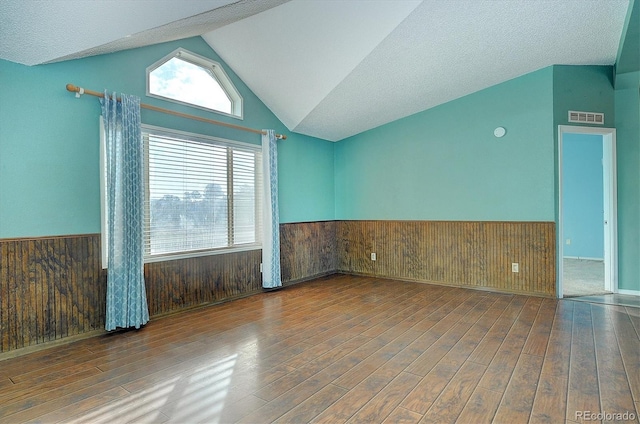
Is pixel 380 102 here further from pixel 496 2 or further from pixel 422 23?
pixel 496 2

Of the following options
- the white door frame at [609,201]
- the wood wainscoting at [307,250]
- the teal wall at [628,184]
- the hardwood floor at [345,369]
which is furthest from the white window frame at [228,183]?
the teal wall at [628,184]

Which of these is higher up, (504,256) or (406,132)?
(406,132)

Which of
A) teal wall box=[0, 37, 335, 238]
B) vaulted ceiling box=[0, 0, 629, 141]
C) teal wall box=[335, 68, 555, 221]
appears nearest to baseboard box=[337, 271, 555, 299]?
teal wall box=[335, 68, 555, 221]

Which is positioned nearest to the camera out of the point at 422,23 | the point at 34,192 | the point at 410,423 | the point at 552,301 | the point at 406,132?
the point at 410,423

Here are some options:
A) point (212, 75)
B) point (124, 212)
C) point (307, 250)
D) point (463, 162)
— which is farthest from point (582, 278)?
point (124, 212)

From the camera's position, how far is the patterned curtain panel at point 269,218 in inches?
187

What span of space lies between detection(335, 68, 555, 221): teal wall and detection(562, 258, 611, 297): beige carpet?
1136mm

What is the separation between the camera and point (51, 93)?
292 cm

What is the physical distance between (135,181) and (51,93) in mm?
959

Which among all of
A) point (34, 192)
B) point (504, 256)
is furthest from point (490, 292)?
point (34, 192)

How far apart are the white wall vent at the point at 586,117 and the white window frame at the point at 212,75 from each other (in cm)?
424

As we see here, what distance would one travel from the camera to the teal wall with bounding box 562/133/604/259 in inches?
263

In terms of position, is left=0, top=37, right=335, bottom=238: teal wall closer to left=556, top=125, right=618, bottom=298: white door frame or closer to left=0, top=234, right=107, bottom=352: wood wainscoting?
left=0, top=234, right=107, bottom=352: wood wainscoting

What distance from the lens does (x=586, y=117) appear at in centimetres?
434
